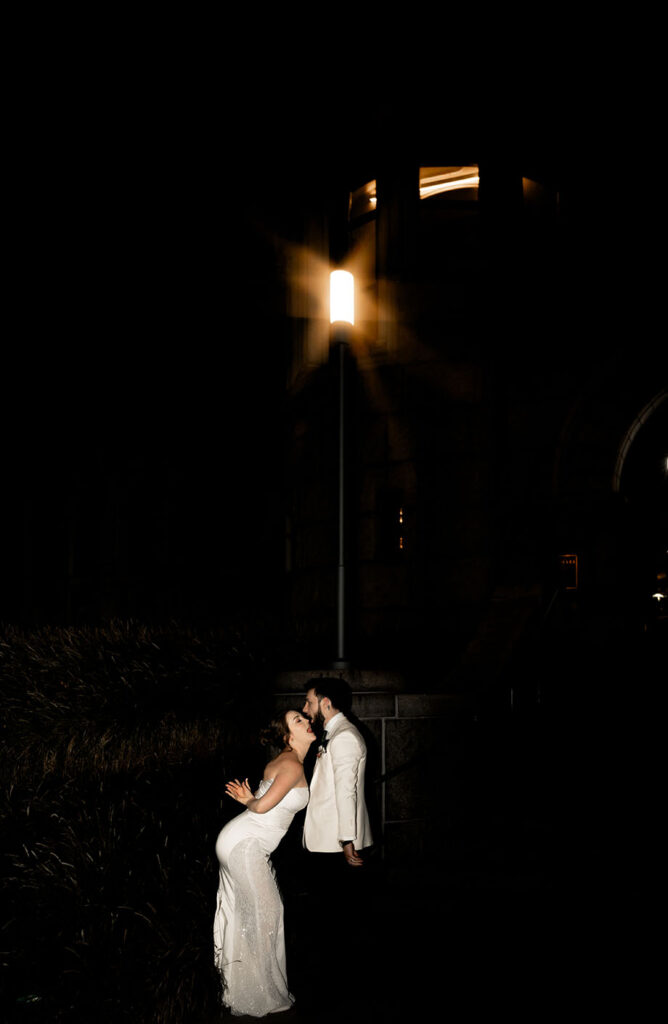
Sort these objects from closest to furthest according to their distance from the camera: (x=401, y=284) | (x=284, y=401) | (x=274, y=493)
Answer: (x=401, y=284)
(x=284, y=401)
(x=274, y=493)

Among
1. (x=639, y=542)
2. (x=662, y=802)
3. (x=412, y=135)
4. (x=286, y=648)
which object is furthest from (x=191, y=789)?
(x=412, y=135)

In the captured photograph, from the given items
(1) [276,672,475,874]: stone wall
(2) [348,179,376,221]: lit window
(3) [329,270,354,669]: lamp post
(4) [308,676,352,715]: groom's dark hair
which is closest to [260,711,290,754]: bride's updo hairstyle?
(4) [308,676,352,715]: groom's dark hair

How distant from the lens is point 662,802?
24.6 ft

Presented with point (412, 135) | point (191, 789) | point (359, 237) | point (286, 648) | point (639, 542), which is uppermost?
point (412, 135)

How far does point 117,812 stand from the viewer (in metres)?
6.54

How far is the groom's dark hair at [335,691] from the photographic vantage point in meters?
6.23

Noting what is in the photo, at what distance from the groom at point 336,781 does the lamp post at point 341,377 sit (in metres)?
1.79

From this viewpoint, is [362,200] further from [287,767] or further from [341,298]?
[287,767]

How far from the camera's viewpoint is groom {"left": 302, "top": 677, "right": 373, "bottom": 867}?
5.85 m

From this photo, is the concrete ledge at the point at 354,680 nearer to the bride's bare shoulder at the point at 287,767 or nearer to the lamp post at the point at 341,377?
the lamp post at the point at 341,377

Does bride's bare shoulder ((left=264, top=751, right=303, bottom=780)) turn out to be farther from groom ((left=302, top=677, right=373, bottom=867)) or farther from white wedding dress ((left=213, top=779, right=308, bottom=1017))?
groom ((left=302, top=677, right=373, bottom=867))

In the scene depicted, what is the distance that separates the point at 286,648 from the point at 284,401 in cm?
732

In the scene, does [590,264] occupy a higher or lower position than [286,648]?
higher

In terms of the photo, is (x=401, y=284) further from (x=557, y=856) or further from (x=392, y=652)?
(x=557, y=856)
